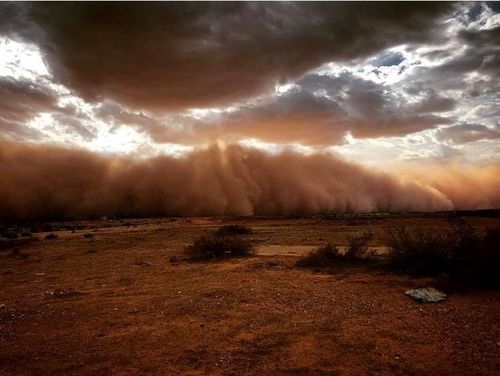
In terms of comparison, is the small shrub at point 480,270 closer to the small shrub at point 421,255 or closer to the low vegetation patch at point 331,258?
the small shrub at point 421,255

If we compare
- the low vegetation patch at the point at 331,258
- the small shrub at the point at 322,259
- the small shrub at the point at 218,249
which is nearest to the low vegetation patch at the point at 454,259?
the low vegetation patch at the point at 331,258

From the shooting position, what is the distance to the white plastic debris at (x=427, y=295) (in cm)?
704

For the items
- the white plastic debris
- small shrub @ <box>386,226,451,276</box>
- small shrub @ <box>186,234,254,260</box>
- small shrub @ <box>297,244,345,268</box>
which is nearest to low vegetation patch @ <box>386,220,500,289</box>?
small shrub @ <box>386,226,451,276</box>

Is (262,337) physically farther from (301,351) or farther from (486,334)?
(486,334)

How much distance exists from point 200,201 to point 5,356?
57441 mm

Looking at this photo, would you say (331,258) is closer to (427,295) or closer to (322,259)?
(322,259)

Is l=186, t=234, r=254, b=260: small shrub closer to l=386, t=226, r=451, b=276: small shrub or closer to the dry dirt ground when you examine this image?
the dry dirt ground

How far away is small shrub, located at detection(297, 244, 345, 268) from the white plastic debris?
3944mm

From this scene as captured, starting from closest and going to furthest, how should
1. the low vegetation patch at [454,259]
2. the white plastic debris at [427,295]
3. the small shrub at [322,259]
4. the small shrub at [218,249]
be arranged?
the white plastic debris at [427,295] → the low vegetation patch at [454,259] → the small shrub at [322,259] → the small shrub at [218,249]

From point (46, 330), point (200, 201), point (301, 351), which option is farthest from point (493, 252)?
point (200, 201)

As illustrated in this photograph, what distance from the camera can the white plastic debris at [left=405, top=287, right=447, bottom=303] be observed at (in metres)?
7.04

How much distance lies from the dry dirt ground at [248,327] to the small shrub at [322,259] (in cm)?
109

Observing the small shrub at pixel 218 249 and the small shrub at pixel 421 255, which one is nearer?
the small shrub at pixel 421 255

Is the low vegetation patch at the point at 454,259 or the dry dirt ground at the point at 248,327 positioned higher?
the low vegetation patch at the point at 454,259
